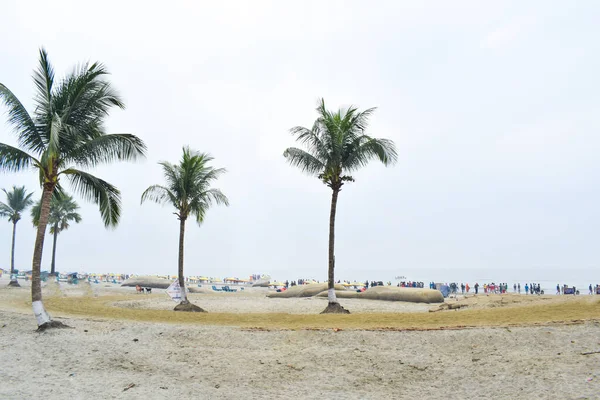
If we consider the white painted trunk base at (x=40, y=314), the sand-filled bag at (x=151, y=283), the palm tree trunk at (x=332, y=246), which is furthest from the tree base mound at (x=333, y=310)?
the sand-filled bag at (x=151, y=283)

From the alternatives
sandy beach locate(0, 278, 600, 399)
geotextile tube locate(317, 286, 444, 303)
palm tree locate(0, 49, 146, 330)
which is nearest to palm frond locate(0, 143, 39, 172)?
palm tree locate(0, 49, 146, 330)

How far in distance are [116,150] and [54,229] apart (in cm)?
4965

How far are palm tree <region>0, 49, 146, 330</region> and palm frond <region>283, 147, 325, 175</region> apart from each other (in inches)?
309

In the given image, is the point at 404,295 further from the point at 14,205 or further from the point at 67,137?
the point at 14,205

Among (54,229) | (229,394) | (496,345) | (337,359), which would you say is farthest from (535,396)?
(54,229)

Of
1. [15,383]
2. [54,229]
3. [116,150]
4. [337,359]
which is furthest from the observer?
[54,229]

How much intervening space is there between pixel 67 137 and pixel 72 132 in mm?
367

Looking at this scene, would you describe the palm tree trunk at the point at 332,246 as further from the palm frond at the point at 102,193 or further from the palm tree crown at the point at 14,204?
the palm tree crown at the point at 14,204

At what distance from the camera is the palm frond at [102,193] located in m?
16.3

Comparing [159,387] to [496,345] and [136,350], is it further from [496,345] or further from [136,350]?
[496,345]

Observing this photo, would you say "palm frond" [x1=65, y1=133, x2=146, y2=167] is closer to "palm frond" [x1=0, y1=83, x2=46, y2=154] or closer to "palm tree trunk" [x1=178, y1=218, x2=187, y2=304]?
"palm frond" [x1=0, y1=83, x2=46, y2=154]

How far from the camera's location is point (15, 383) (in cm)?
955

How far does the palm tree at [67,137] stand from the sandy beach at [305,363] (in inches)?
158

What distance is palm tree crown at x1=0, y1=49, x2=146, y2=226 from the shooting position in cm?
1527
